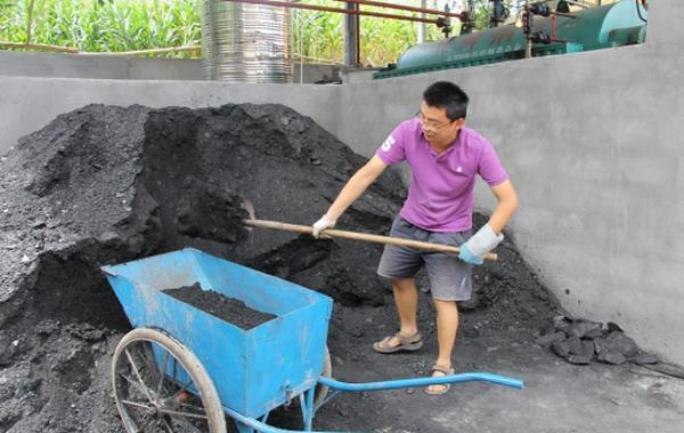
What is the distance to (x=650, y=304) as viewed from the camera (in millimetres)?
3303

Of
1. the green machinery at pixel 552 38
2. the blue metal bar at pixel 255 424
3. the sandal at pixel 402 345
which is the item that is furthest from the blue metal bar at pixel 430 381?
the green machinery at pixel 552 38

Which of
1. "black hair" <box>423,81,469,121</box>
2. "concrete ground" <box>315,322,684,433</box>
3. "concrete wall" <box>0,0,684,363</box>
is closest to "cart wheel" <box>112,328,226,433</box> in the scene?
"concrete ground" <box>315,322,684,433</box>

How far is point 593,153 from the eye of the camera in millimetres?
3508

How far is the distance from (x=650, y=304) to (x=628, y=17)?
83.3 inches

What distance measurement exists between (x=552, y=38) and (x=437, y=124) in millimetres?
2082

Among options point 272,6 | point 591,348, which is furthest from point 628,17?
point 272,6

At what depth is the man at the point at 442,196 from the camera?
2.73 metres

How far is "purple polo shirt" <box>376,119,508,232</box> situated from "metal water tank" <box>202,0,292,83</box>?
287cm

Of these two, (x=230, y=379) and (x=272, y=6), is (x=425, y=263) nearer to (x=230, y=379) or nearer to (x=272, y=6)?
(x=230, y=379)

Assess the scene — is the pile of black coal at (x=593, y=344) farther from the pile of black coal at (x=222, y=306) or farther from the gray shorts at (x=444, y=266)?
the pile of black coal at (x=222, y=306)

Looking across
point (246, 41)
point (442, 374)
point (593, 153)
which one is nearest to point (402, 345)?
point (442, 374)

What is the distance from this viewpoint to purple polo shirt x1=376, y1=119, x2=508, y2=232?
287cm

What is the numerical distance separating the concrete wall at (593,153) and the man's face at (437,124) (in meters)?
1.21

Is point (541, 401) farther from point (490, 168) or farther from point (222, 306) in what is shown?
point (222, 306)
